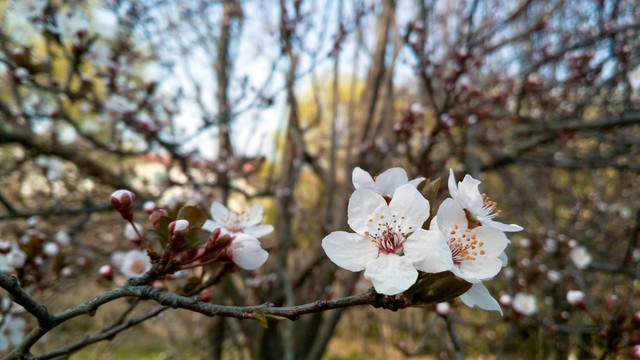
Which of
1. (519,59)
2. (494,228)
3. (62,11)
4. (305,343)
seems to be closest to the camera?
(494,228)

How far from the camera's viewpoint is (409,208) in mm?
772

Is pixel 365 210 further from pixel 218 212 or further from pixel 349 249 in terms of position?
pixel 218 212

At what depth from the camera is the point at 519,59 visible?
14.6 feet

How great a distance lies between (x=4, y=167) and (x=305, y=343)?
8.94 ft

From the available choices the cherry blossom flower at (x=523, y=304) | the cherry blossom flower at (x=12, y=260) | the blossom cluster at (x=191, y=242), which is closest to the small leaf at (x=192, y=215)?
the blossom cluster at (x=191, y=242)

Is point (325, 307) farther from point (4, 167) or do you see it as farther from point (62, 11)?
point (4, 167)

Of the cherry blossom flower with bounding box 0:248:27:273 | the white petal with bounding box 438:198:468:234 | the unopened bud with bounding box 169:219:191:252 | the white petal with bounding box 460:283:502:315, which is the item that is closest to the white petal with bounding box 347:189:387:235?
the white petal with bounding box 438:198:468:234

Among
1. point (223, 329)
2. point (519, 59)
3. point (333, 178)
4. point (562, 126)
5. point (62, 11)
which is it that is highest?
point (62, 11)

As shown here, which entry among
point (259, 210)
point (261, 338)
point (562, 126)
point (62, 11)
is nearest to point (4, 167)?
point (62, 11)

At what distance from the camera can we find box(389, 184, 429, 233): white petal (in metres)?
0.75

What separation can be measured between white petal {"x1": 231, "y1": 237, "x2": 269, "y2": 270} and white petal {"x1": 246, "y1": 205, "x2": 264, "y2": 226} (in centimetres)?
22

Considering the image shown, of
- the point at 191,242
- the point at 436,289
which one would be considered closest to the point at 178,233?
the point at 191,242

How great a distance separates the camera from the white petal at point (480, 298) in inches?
30.0

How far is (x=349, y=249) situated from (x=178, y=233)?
34cm
